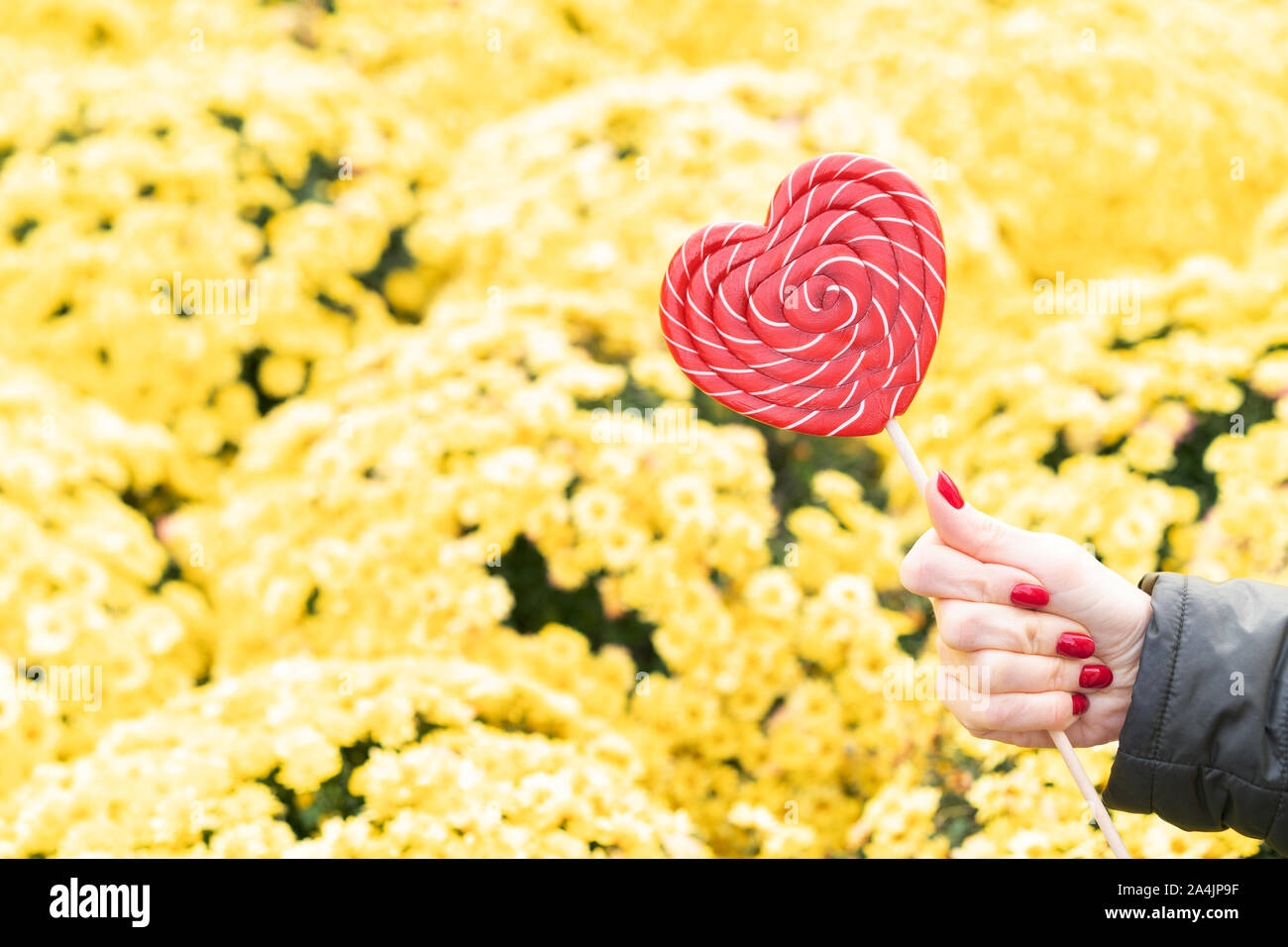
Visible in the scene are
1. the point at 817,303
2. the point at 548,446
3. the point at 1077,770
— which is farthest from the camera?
the point at 548,446

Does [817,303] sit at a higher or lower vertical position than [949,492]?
higher

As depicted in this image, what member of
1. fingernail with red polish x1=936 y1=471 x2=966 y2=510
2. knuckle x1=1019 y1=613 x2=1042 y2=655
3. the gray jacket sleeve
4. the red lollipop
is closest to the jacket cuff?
the gray jacket sleeve

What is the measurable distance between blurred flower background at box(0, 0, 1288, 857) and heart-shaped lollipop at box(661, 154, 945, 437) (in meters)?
0.56

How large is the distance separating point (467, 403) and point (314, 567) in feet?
1.28

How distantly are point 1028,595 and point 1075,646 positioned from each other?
0.07 m

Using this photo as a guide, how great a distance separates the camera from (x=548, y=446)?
6.17 feet

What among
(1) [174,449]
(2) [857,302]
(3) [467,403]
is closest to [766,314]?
(2) [857,302]

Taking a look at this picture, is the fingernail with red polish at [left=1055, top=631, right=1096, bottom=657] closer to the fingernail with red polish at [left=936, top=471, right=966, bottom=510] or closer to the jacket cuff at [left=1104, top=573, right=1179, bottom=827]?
the jacket cuff at [left=1104, top=573, right=1179, bottom=827]

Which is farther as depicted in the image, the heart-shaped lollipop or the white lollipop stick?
the heart-shaped lollipop

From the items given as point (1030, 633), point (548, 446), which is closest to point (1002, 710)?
point (1030, 633)

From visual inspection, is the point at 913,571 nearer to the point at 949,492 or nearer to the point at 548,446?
the point at 949,492

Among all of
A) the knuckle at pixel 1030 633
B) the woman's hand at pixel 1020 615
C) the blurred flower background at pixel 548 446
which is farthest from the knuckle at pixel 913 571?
the blurred flower background at pixel 548 446

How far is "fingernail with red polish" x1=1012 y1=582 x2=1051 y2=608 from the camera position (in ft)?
3.56

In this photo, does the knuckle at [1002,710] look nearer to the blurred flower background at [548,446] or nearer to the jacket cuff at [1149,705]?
the jacket cuff at [1149,705]
